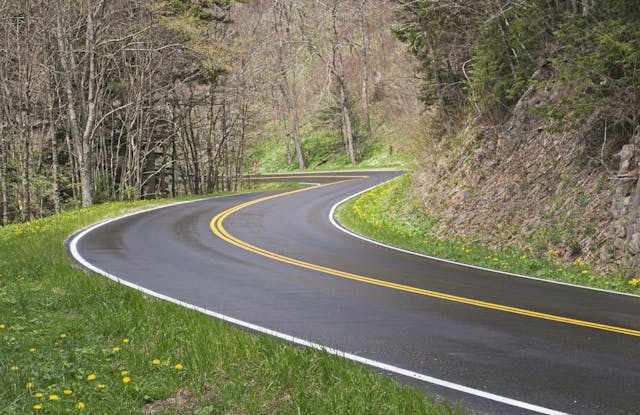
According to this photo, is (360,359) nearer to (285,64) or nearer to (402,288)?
(402,288)

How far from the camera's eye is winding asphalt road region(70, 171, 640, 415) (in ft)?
21.1

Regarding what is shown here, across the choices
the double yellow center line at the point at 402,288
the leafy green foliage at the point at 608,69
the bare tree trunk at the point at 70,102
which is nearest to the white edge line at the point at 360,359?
the double yellow center line at the point at 402,288

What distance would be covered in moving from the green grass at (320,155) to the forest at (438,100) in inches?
64.3

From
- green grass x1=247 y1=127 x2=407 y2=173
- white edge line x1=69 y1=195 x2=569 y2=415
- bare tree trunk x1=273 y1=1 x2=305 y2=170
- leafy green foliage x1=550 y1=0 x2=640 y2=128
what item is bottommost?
white edge line x1=69 y1=195 x2=569 y2=415

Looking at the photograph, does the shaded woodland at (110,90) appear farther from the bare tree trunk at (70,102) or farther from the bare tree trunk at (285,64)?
the bare tree trunk at (285,64)

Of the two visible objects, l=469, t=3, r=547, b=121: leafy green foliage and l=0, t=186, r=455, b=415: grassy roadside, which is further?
l=469, t=3, r=547, b=121: leafy green foliage

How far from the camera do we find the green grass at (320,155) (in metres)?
47.5

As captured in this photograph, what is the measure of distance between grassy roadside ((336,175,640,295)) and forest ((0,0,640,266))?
601mm

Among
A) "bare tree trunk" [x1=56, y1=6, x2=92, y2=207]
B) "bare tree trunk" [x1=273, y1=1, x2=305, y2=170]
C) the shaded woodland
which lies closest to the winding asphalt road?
"bare tree trunk" [x1=56, y1=6, x2=92, y2=207]

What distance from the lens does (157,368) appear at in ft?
22.2

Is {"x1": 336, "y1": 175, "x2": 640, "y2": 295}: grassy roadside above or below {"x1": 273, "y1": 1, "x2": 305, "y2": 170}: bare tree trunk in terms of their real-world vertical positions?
below

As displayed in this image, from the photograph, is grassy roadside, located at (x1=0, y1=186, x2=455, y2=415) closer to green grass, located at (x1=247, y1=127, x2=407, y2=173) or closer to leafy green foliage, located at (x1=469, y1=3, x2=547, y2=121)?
leafy green foliage, located at (x1=469, y1=3, x2=547, y2=121)

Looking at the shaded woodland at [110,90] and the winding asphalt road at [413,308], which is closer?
the winding asphalt road at [413,308]

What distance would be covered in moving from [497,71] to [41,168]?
23207 mm
